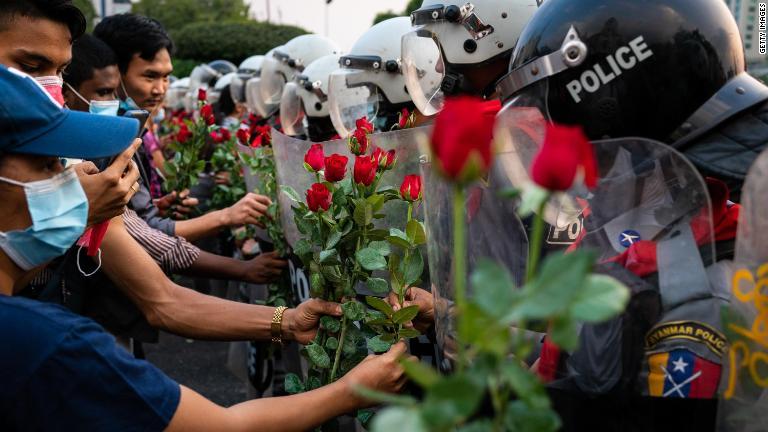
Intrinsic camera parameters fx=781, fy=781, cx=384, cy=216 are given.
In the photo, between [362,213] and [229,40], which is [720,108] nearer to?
[362,213]

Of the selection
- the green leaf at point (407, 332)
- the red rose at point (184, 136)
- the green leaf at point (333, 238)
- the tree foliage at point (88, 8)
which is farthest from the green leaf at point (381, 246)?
the tree foliage at point (88, 8)

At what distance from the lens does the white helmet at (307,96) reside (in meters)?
5.45

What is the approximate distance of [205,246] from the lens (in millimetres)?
7109

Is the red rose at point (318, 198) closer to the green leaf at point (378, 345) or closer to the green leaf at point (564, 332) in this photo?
the green leaf at point (378, 345)

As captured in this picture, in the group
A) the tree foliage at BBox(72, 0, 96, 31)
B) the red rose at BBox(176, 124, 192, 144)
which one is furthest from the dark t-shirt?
the tree foliage at BBox(72, 0, 96, 31)

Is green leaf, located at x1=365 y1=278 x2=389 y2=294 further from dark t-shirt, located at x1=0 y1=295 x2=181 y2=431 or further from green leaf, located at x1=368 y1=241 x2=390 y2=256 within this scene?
dark t-shirt, located at x1=0 y1=295 x2=181 y2=431

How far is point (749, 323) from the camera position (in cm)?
126

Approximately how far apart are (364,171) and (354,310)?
1.37 ft

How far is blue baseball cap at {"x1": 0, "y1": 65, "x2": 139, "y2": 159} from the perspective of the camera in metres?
1.75

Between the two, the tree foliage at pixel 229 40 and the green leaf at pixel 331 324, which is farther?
the tree foliage at pixel 229 40

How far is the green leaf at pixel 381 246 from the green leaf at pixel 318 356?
39 centimetres

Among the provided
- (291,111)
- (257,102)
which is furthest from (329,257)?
(257,102)

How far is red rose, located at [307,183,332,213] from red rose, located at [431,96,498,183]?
1412mm

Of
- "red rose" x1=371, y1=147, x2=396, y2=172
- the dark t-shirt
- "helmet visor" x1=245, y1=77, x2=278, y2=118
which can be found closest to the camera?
the dark t-shirt
